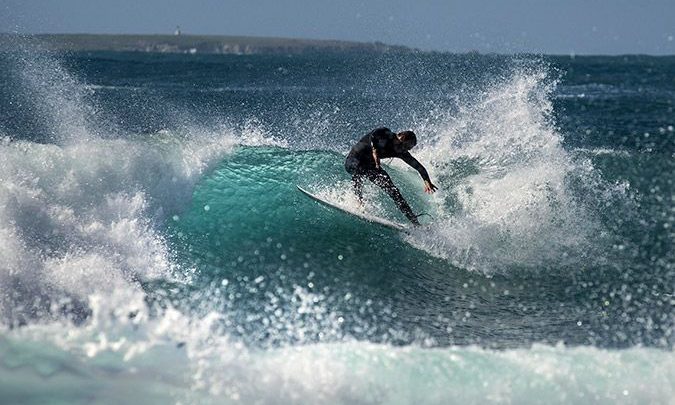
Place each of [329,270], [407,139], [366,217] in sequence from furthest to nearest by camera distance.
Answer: [366,217] < [407,139] < [329,270]

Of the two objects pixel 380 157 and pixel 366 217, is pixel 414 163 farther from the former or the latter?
pixel 366 217

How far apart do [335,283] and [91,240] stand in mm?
2458

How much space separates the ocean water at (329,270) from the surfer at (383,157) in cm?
45

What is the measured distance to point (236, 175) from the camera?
11977 millimetres

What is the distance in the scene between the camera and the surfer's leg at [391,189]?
10086 mm

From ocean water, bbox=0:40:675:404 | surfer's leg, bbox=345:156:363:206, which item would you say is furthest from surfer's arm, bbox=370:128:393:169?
ocean water, bbox=0:40:675:404

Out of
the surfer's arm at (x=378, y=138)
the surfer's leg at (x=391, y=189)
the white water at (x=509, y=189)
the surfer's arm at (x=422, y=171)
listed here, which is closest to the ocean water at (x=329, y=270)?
the white water at (x=509, y=189)

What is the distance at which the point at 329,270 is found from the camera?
354 inches

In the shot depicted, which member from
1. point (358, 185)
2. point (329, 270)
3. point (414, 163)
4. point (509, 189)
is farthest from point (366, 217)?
point (509, 189)

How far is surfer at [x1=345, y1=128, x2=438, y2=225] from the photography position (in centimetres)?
979

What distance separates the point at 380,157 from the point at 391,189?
398 mm

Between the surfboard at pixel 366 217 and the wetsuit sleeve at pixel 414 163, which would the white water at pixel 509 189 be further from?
the wetsuit sleeve at pixel 414 163


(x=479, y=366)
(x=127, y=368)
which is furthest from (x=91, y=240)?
(x=479, y=366)

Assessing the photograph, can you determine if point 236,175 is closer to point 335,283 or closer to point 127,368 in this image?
point 335,283
